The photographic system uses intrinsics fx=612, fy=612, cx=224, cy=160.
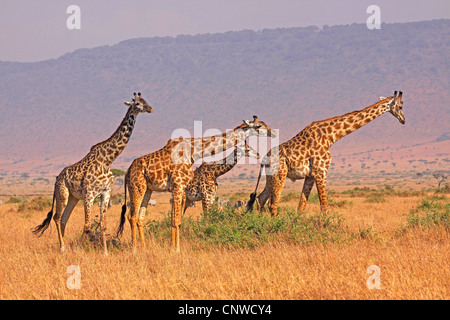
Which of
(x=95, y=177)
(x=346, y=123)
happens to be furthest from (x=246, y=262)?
(x=346, y=123)

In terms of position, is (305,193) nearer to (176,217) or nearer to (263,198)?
(263,198)

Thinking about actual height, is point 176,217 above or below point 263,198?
above

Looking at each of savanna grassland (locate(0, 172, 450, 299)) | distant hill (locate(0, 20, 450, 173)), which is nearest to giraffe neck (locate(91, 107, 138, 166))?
savanna grassland (locate(0, 172, 450, 299))

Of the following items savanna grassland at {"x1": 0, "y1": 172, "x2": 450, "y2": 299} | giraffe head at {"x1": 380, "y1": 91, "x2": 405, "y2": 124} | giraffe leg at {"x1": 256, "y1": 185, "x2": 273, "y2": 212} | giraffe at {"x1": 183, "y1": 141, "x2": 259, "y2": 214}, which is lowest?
savanna grassland at {"x1": 0, "y1": 172, "x2": 450, "y2": 299}

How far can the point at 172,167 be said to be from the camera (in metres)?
11.4

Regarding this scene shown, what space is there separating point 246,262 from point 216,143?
3204 millimetres

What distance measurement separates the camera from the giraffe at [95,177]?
11539mm

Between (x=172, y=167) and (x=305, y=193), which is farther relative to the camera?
(x=305, y=193)

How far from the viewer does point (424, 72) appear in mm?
181875

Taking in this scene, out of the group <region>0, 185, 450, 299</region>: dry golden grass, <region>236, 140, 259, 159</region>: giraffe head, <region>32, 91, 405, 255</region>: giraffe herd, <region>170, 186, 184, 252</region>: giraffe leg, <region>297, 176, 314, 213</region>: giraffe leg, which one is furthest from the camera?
<region>297, 176, 314, 213</region>: giraffe leg

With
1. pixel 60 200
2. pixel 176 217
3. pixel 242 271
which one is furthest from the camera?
pixel 60 200

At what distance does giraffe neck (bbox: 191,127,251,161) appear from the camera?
11.9 meters

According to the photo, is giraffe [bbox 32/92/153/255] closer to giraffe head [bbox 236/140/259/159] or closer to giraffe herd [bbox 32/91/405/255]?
giraffe herd [bbox 32/91/405/255]

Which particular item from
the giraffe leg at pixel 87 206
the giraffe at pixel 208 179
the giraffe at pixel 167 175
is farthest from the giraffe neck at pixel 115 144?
the giraffe at pixel 208 179
